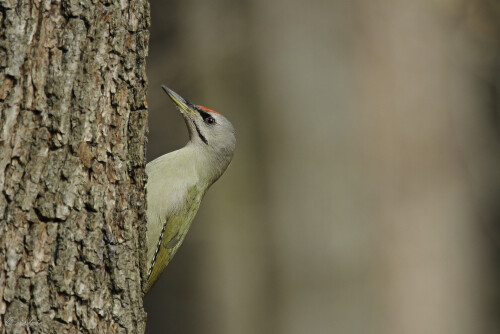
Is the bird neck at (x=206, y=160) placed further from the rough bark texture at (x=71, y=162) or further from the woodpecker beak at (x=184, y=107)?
the rough bark texture at (x=71, y=162)

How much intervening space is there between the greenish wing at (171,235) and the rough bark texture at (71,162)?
3.80 ft

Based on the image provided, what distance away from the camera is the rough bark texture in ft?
8.02

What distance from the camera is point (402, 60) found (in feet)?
19.7

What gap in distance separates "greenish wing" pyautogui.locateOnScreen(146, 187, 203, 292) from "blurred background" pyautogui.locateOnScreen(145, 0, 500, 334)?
4.42ft

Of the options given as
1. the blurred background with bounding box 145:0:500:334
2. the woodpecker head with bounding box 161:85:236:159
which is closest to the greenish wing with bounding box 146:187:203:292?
the woodpecker head with bounding box 161:85:236:159

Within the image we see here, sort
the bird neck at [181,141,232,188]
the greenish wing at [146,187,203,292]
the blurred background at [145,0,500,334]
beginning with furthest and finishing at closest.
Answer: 1. the blurred background at [145,0,500,334]
2. the bird neck at [181,141,232,188]
3. the greenish wing at [146,187,203,292]

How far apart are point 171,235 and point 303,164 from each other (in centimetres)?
191

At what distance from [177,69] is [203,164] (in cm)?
160

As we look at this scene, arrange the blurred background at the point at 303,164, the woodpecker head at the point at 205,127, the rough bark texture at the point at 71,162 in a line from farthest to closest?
the blurred background at the point at 303,164 → the woodpecker head at the point at 205,127 → the rough bark texture at the point at 71,162

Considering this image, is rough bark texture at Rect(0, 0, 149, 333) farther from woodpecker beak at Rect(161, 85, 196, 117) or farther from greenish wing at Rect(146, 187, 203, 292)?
woodpecker beak at Rect(161, 85, 196, 117)

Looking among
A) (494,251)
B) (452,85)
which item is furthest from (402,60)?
Answer: (494,251)

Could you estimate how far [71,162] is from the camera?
2.58 meters

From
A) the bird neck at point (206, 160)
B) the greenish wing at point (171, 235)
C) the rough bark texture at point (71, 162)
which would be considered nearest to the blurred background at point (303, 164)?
the bird neck at point (206, 160)

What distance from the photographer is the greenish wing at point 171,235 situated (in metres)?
4.00
